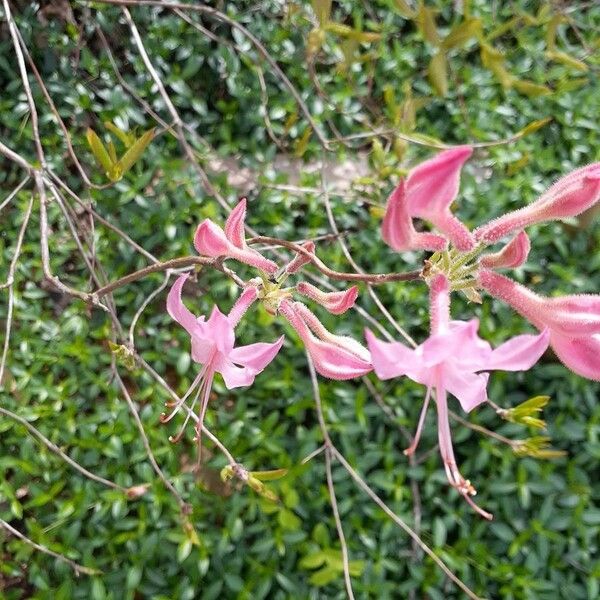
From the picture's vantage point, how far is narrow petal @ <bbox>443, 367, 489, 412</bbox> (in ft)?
2.66

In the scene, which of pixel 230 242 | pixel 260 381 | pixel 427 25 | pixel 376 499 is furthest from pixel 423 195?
pixel 260 381

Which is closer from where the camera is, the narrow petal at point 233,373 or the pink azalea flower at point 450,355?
the pink azalea flower at point 450,355

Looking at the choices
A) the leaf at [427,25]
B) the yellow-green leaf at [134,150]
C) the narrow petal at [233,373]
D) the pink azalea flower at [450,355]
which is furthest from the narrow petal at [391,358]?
the leaf at [427,25]

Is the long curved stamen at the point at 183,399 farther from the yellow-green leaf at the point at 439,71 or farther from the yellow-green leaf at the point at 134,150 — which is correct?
the yellow-green leaf at the point at 439,71

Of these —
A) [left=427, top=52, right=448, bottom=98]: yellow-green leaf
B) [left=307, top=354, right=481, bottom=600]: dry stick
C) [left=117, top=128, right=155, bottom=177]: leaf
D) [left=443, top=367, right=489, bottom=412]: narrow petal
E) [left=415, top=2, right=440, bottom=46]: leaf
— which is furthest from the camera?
[left=427, top=52, right=448, bottom=98]: yellow-green leaf

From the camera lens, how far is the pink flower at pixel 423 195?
0.75 meters

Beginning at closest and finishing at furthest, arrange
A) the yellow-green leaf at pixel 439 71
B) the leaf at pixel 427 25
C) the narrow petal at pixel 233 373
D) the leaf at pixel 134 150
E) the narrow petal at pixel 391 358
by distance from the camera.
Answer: the narrow petal at pixel 391 358
the narrow petal at pixel 233 373
the leaf at pixel 134 150
the leaf at pixel 427 25
the yellow-green leaf at pixel 439 71

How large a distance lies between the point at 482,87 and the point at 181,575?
6.65 feet

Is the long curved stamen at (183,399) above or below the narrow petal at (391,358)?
below

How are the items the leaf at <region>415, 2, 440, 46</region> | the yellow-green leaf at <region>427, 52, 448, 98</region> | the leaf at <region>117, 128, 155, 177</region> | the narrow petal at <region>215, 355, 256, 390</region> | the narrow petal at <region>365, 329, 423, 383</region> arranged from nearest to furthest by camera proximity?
the narrow petal at <region>365, 329, 423, 383</region> → the narrow petal at <region>215, 355, 256, 390</region> → the leaf at <region>117, 128, 155, 177</region> → the leaf at <region>415, 2, 440, 46</region> → the yellow-green leaf at <region>427, 52, 448, 98</region>

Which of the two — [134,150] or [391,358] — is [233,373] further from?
[134,150]

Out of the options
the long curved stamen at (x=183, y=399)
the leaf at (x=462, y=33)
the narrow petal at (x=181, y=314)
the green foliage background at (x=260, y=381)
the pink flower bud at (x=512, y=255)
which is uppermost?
the narrow petal at (x=181, y=314)

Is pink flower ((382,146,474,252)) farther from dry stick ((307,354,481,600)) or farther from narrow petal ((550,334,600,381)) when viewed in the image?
dry stick ((307,354,481,600))

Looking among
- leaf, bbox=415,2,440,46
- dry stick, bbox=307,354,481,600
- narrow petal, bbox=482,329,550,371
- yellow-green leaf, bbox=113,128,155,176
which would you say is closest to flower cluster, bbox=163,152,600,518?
narrow petal, bbox=482,329,550,371
